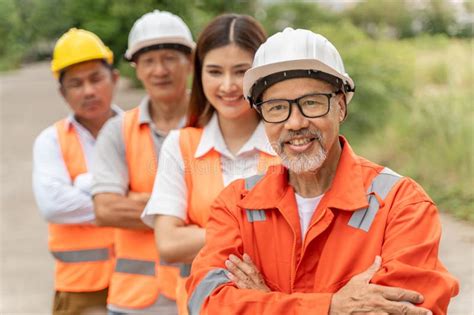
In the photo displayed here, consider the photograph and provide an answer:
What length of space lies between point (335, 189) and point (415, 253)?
34cm

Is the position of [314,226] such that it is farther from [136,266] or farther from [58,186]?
[58,186]

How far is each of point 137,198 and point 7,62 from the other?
32.3 feet

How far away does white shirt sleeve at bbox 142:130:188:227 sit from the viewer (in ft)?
10.6

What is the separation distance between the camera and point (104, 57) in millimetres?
4617

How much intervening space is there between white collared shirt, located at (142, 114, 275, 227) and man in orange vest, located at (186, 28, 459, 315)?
0.56m

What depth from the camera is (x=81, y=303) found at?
4410 mm

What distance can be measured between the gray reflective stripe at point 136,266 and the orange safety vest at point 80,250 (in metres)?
0.56

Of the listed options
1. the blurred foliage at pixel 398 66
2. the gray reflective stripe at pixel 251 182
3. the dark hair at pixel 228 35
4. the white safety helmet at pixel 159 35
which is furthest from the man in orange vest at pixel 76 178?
the blurred foliage at pixel 398 66

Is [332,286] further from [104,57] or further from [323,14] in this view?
[323,14]

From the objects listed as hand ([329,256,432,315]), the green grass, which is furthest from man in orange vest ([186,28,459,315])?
the green grass

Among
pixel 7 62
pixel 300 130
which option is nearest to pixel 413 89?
pixel 7 62

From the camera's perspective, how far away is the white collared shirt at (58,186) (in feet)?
13.6

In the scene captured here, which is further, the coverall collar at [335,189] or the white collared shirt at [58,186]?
the white collared shirt at [58,186]

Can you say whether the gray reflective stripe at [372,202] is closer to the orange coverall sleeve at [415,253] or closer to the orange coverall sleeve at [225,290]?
the orange coverall sleeve at [415,253]
